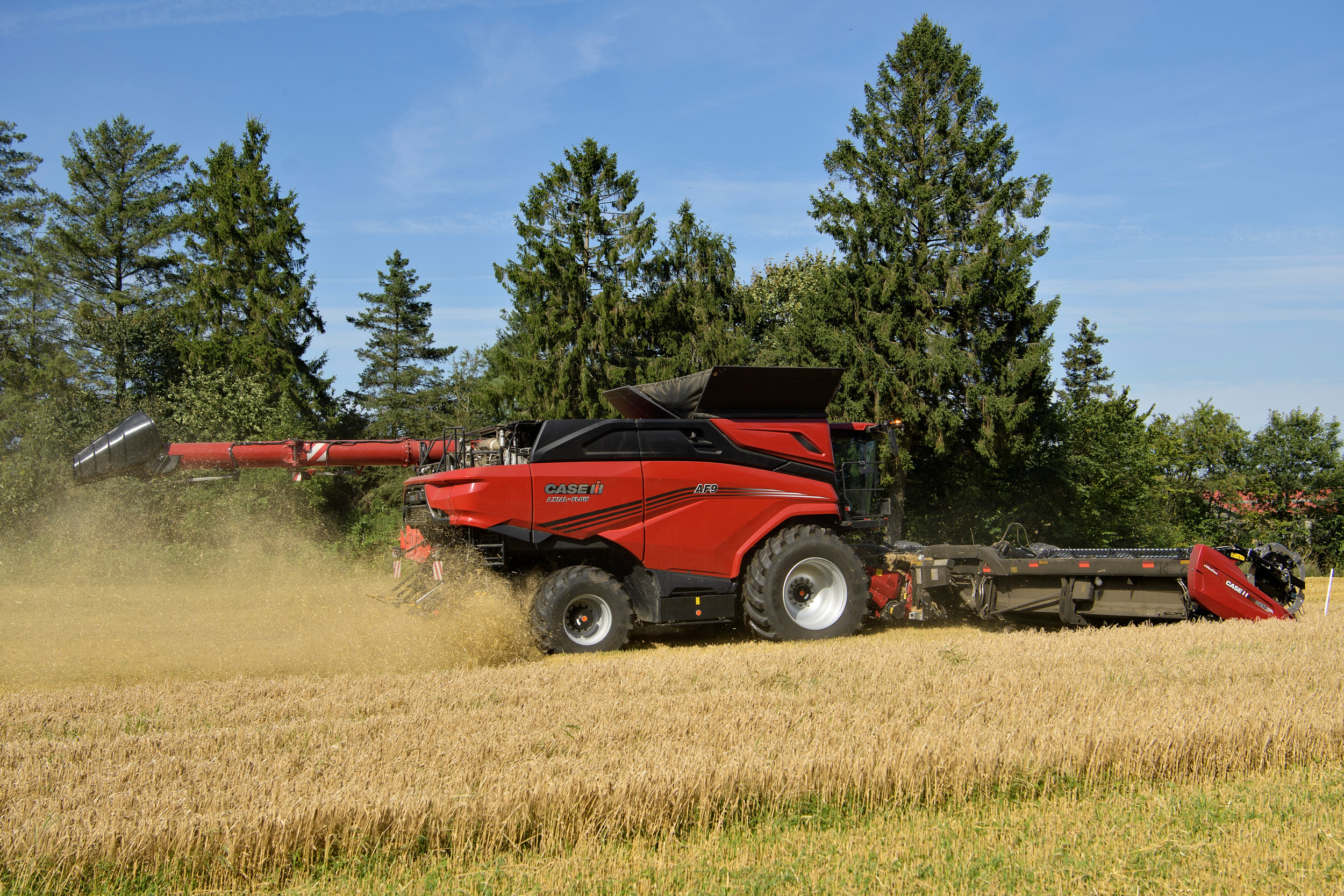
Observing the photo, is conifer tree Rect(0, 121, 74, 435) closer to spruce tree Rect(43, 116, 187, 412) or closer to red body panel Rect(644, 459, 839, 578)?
spruce tree Rect(43, 116, 187, 412)

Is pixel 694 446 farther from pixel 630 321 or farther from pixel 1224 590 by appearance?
pixel 630 321

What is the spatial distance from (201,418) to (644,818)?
68.4 feet

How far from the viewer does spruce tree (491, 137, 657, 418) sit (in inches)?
920

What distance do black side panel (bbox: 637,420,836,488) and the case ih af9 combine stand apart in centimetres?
2

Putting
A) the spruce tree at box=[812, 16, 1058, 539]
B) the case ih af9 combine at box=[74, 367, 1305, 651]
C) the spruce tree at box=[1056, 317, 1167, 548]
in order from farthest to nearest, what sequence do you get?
the spruce tree at box=[1056, 317, 1167, 548]
the spruce tree at box=[812, 16, 1058, 539]
the case ih af9 combine at box=[74, 367, 1305, 651]

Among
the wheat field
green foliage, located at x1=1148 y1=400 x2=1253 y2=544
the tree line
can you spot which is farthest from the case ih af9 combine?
green foliage, located at x1=1148 y1=400 x2=1253 y2=544

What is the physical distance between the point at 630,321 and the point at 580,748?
19522mm

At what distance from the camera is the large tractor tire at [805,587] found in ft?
31.5

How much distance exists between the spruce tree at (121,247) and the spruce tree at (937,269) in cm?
1935

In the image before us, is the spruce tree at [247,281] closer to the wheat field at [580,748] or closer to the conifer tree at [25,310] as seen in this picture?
the conifer tree at [25,310]

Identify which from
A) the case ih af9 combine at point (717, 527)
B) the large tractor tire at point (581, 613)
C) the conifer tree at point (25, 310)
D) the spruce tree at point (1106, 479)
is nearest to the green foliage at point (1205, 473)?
the spruce tree at point (1106, 479)

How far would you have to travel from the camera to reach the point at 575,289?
77.3ft

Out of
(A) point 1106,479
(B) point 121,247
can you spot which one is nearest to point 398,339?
(B) point 121,247

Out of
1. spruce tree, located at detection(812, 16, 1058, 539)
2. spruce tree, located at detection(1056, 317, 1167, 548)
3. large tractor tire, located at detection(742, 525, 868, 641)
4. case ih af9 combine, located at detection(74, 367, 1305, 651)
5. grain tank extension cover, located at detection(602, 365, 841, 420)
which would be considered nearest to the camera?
case ih af9 combine, located at detection(74, 367, 1305, 651)
